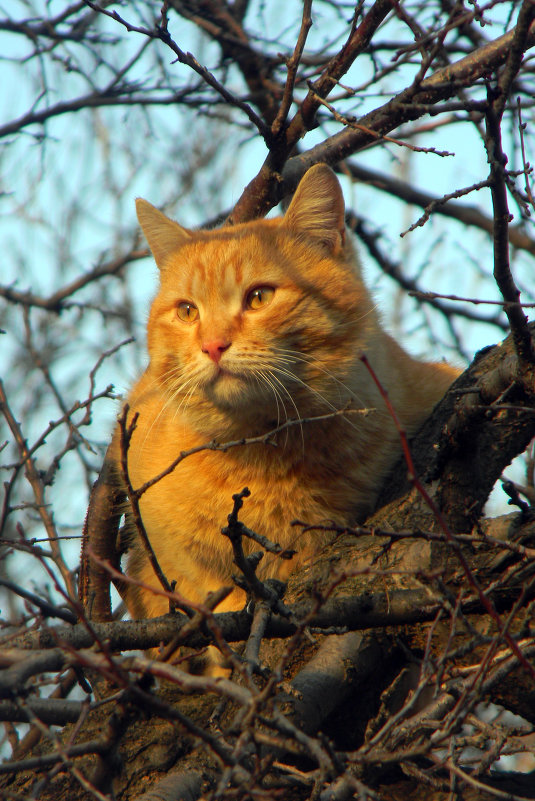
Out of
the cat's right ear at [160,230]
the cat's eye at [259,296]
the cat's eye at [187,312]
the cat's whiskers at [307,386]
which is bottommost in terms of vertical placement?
the cat's whiskers at [307,386]

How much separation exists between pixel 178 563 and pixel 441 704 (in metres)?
1.62

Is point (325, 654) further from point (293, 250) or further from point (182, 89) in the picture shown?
point (182, 89)

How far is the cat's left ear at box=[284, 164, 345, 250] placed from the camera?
10.3 feet

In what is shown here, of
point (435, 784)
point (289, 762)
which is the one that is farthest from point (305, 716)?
point (435, 784)

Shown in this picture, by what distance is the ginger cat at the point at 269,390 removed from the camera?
9.49 ft

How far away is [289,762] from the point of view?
2.19 metres

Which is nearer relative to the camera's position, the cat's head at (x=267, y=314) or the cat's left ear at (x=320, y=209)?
the cat's head at (x=267, y=314)

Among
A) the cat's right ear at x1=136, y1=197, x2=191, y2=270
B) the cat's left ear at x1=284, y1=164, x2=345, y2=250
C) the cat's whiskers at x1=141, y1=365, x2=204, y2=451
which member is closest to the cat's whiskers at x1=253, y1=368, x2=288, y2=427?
the cat's whiskers at x1=141, y1=365, x2=204, y2=451

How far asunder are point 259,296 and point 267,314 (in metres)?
0.17

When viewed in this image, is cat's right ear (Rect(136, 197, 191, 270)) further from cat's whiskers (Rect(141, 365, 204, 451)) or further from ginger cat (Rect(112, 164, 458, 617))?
cat's whiskers (Rect(141, 365, 204, 451))

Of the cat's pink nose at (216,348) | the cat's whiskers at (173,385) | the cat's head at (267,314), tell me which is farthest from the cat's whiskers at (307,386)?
the cat's whiskers at (173,385)

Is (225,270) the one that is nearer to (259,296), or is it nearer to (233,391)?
(259,296)

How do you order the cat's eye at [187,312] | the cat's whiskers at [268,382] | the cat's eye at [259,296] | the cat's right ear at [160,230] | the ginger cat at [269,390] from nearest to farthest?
the cat's whiskers at [268,382] < the ginger cat at [269,390] < the cat's eye at [259,296] < the cat's eye at [187,312] < the cat's right ear at [160,230]

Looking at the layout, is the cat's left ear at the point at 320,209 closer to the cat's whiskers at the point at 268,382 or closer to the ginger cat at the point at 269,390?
the ginger cat at the point at 269,390
